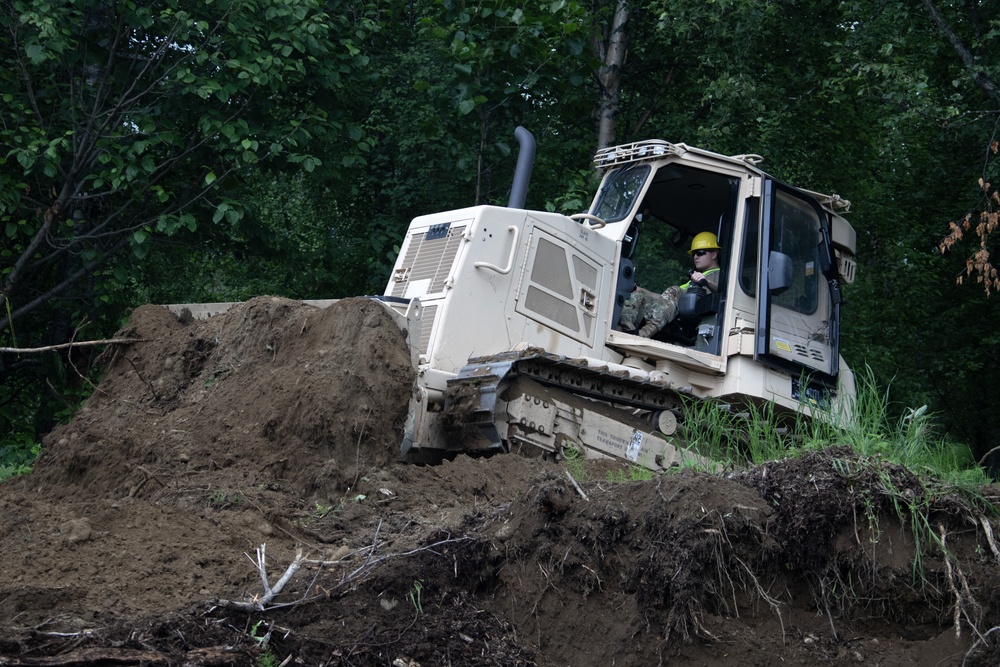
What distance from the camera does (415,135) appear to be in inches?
490

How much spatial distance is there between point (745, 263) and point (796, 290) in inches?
24.1

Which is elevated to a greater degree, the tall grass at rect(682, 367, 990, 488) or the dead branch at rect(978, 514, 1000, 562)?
the tall grass at rect(682, 367, 990, 488)

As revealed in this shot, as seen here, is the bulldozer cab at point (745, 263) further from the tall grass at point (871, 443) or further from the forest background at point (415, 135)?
the tall grass at point (871, 443)

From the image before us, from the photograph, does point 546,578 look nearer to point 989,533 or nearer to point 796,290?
point 989,533

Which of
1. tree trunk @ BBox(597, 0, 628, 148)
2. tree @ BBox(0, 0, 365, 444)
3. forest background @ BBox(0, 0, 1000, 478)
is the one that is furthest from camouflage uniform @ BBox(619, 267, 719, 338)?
tree trunk @ BBox(597, 0, 628, 148)

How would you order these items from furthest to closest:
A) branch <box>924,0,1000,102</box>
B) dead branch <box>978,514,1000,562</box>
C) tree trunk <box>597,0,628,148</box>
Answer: tree trunk <box>597,0,628,148</box>, branch <box>924,0,1000,102</box>, dead branch <box>978,514,1000,562</box>

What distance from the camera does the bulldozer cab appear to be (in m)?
8.70

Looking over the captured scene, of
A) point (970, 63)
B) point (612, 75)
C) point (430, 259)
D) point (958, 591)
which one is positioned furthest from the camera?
point (612, 75)

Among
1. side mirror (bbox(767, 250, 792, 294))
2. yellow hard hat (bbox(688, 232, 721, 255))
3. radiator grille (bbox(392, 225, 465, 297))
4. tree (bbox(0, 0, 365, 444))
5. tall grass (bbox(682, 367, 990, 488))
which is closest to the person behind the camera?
tall grass (bbox(682, 367, 990, 488))

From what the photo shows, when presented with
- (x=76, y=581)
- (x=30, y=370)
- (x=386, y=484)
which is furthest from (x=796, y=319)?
(x=30, y=370)

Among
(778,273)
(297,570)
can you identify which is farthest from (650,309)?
(297,570)

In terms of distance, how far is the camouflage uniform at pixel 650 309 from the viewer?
8.91 metres

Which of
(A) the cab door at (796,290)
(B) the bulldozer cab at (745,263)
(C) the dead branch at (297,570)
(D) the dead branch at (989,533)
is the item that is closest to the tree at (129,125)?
(B) the bulldozer cab at (745,263)

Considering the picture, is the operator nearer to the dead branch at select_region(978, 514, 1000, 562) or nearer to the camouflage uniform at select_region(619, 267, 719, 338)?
the camouflage uniform at select_region(619, 267, 719, 338)
